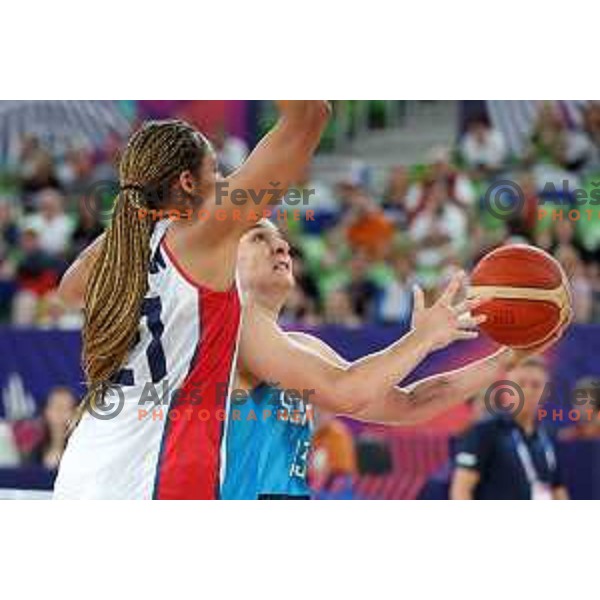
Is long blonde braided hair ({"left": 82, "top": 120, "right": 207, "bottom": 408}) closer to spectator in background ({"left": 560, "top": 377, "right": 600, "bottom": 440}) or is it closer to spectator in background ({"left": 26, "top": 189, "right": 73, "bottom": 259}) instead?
spectator in background ({"left": 560, "top": 377, "right": 600, "bottom": 440})

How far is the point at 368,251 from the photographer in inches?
402

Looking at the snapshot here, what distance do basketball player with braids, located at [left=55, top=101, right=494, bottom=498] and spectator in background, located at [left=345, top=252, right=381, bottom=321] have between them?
13.4ft

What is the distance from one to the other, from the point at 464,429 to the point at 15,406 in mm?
2660

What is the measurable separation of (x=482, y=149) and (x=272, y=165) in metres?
5.25

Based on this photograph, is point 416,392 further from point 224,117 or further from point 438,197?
point 438,197

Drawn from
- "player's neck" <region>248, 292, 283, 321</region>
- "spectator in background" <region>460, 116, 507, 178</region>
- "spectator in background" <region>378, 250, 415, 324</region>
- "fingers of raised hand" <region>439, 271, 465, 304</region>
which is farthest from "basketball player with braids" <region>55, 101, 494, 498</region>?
"spectator in background" <region>460, 116, 507, 178</region>

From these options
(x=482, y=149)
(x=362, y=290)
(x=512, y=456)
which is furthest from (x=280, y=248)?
(x=482, y=149)

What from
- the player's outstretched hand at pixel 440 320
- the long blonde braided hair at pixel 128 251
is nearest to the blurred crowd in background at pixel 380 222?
the long blonde braided hair at pixel 128 251

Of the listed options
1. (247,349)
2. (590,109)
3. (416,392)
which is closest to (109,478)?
(247,349)

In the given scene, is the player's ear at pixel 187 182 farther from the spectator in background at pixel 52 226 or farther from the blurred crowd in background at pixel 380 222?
the spectator in background at pixel 52 226

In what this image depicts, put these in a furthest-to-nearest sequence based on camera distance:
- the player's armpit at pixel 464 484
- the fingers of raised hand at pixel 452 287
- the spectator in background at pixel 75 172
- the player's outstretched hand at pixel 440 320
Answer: the spectator in background at pixel 75 172 < the player's armpit at pixel 464 484 < the player's outstretched hand at pixel 440 320 < the fingers of raised hand at pixel 452 287

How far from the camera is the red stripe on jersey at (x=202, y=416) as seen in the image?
17.9 ft

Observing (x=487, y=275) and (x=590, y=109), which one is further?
(x=590, y=109)

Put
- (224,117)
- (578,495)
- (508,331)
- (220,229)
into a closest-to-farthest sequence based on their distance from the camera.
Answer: (220,229) → (508,331) → (578,495) → (224,117)
